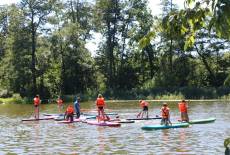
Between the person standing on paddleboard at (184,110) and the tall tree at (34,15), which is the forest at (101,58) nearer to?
the tall tree at (34,15)

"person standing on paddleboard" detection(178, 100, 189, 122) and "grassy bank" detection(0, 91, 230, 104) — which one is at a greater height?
"grassy bank" detection(0, 91, 230, 104)

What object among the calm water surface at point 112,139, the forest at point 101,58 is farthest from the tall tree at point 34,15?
the calm water surface at point 112,139

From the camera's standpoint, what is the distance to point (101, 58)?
3511 inches

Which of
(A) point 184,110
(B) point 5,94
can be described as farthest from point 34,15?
(A) point 184,110

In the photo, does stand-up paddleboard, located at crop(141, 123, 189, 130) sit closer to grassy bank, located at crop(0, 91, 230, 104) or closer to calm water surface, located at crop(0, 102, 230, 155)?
calm water surface, located at crop(0, 102, 230, 155)

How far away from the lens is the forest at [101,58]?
74.7 meters

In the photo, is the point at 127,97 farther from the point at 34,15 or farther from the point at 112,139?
the point at 112,139

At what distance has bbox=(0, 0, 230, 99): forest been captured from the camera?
74688 mm

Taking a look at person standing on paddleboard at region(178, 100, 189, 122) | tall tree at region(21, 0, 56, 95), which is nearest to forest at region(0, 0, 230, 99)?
tall tree at region(21, 0, 56, 95)

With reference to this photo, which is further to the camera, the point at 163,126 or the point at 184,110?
the point at 184,110

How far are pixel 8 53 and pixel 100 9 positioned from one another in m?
18.9

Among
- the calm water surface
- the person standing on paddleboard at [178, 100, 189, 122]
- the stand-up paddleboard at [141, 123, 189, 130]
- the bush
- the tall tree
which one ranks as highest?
the tall tree

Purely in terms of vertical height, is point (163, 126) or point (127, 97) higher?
point (127, 97)

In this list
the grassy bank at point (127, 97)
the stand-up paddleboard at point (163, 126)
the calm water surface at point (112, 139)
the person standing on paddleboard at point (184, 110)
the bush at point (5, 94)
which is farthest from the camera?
the bush at point (5, 94)
